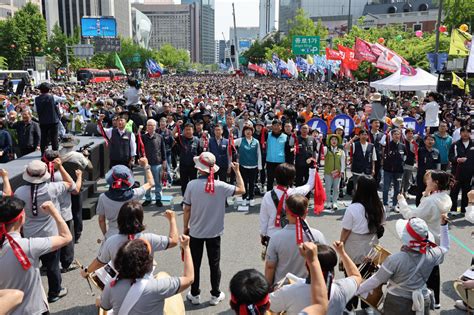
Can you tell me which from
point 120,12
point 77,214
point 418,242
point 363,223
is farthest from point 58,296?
point 120,12

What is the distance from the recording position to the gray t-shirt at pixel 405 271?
379cm

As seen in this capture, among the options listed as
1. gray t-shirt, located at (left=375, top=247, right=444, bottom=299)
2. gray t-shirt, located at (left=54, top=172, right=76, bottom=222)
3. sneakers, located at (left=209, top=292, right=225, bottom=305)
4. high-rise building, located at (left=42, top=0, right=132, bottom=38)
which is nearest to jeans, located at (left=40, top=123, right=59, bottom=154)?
gray t-shirt, located at (left=54, top=172, right=76, bottom=222)

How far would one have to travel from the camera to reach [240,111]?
1530 cm

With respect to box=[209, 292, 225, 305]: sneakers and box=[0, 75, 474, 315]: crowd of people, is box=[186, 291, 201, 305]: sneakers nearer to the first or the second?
box=[0, 75, 474, 315]: crowd of people

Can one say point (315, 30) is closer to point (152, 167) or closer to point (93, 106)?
point (93, 106)

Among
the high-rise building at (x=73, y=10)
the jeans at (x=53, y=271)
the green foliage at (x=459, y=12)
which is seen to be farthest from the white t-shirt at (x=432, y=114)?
the high-rise building at (x=73, y=10)

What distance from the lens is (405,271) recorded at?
149 inches

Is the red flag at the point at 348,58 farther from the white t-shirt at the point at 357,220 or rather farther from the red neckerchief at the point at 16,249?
the red neckerchief at the point at 16,249

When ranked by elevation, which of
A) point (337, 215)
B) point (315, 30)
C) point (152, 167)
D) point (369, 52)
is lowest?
point (337, 215)

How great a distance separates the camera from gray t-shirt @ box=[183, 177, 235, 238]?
518 cm

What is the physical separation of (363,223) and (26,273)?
3.24 meters

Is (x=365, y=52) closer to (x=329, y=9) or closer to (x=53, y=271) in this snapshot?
(x=53, y=271)

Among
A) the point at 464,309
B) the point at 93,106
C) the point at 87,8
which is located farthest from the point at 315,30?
the point at 87,8

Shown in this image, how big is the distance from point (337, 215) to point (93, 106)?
12454 millimetres
